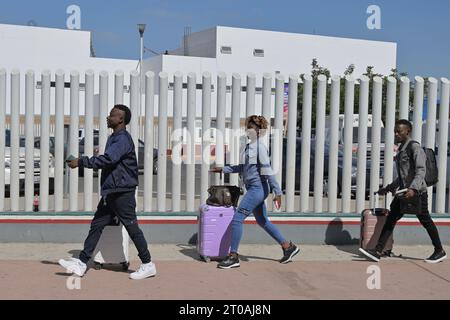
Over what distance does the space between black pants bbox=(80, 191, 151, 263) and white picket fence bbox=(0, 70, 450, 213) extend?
1705 millimetres

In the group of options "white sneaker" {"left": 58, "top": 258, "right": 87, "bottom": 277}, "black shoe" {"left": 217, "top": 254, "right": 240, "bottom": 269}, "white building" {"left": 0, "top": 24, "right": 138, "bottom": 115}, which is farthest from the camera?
"white building" {"left": 0, "top": 24, "right": 138, "bottom": 115}

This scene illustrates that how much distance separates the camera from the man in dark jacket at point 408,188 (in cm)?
761

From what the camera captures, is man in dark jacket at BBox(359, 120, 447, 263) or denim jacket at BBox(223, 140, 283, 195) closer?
denim jacket at BBox(223, 140, 283, 195)

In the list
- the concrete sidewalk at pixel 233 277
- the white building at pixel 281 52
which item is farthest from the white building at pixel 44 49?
the concrete sidewalk at pixel 233 277

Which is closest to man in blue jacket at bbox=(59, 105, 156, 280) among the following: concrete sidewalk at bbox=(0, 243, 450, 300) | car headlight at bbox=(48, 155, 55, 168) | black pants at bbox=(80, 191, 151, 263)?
black pants at bbox=(80, 191, 151, 263)

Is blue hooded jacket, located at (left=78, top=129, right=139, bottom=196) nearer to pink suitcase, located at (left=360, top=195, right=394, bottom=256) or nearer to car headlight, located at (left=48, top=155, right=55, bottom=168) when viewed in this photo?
car headlight, located at (left=48, top=155, right=55, bottom=168)

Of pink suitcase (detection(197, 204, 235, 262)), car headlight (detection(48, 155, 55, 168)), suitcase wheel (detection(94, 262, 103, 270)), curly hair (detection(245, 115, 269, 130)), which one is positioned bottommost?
suitcase wheel (detection(94, 262, 103, 270))

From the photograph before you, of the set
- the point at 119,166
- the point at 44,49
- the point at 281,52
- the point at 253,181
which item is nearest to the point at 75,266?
the point at 119,166

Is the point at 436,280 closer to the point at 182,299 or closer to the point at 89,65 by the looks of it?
the point at 182,299

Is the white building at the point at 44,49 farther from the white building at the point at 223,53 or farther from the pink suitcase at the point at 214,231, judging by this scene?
the pink suitcase at the point at 214,231

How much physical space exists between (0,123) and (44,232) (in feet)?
5.05

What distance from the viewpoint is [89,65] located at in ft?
126

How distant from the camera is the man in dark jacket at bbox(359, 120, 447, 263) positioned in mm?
7605
